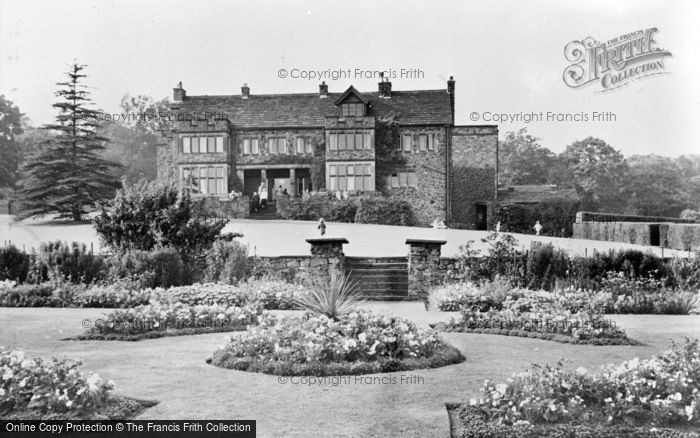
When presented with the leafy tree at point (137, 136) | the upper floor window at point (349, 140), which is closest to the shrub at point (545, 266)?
the leafy tree at point (137, 136)

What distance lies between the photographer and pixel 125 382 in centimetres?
718

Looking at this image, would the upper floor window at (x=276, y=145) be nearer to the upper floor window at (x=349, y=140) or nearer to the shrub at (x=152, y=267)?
the upper floor window at (x=349, y=140)

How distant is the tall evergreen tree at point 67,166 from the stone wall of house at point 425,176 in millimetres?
17383

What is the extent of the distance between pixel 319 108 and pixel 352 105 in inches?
82.8

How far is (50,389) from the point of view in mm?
6516

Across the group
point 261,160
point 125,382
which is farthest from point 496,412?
point 261,160

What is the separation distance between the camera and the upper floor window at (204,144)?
2506cm

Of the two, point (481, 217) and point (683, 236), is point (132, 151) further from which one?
point (481, 217)

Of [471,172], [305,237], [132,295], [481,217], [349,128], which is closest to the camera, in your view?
[132,295]

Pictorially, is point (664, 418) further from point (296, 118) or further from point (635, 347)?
point (296, 118)

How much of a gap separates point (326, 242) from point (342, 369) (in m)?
7.50

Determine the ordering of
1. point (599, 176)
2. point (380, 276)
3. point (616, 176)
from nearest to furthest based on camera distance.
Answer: point (380, 276) → point (616, 176) → point (599, 176)

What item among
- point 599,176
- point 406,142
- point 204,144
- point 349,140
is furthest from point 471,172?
point 204,144

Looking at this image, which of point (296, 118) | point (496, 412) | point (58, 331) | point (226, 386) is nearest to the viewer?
point (496, 412)
